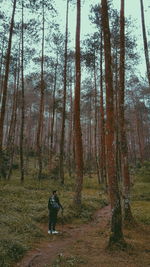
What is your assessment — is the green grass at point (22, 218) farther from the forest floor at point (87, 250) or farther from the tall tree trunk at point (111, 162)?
the tall tree trunk at point (111, 162)

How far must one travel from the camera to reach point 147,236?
335 inches

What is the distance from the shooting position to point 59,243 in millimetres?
7555

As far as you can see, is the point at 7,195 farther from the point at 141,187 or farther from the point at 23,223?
the point at 141,187

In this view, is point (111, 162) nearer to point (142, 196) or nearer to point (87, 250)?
point (87, 250)

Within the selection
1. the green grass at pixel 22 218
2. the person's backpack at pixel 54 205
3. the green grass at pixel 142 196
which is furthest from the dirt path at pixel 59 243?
the green grass at pixel 142 196

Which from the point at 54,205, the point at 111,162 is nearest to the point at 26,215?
the point at 54,205

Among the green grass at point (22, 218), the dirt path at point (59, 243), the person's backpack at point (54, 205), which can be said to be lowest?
the dirt path at point (59, 243)

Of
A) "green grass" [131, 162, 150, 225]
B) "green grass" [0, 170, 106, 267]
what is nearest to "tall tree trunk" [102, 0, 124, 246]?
"green grass" [0, 170, 106, 267]

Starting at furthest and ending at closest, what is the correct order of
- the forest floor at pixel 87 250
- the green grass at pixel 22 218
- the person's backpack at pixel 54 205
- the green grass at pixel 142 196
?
the green grass at pixel 142 196
the person's backpack at pixel 54 205
the green grass at pixel 22 218
the forest floor at pixel 87 250

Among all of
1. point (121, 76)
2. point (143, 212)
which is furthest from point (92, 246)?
point (121, 76)

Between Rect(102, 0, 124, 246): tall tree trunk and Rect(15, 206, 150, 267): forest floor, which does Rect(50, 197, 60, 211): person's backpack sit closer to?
Rect(15, 206, 150, 267): forest floor

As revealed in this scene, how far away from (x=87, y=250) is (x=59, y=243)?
45.2 inches

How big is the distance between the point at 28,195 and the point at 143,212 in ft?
21.3

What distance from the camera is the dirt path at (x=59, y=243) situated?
19.3 ft
